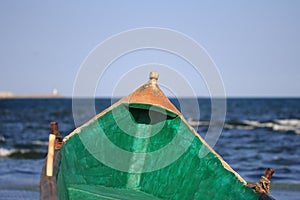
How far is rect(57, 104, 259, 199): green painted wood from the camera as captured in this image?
571 centimetres

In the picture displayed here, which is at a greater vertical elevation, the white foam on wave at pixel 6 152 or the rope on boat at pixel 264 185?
the white foam on wave at pixel 6 152

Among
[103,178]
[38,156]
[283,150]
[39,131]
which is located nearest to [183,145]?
[103,178]

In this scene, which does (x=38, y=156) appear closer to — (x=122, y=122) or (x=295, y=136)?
(x=122, y=122)

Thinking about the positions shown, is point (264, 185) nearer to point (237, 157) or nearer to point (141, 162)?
point (141, 162)

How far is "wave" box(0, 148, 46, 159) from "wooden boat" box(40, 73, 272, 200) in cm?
1088

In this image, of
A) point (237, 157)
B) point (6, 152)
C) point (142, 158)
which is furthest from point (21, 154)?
point (142, 158)

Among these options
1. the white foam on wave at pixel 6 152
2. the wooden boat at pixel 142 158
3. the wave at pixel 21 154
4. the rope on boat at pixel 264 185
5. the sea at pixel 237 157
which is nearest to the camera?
the rope on boat at pixel 264 185

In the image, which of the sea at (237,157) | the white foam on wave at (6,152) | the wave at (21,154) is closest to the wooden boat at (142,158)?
the sea at (237,157)

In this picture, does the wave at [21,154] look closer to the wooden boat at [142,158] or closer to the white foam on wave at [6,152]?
the white foam on wave at [6,152]

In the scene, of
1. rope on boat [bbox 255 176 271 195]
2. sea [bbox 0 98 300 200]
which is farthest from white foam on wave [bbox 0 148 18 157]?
rope on boat [bbox 255 176 271 195]

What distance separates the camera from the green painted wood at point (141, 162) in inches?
225

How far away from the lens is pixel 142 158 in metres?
6.59

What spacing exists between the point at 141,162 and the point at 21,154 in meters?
11.7

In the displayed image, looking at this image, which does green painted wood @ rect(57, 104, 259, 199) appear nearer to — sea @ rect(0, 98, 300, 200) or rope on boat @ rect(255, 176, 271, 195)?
rope on boat @ rect(255, 176, 271, 195)
